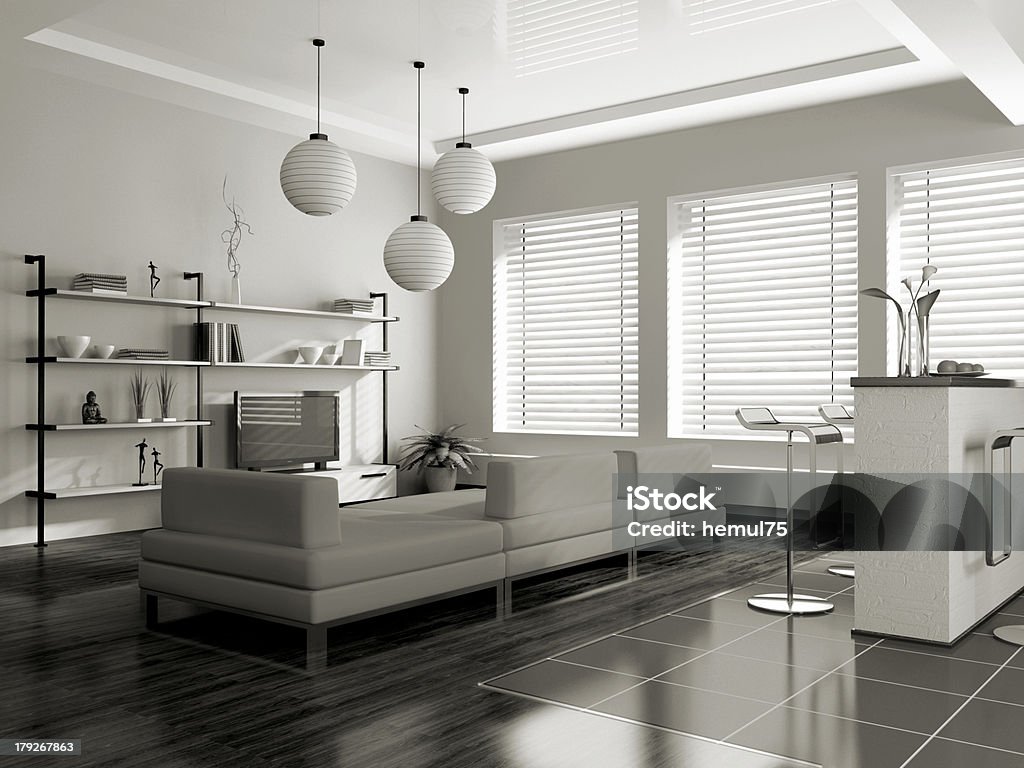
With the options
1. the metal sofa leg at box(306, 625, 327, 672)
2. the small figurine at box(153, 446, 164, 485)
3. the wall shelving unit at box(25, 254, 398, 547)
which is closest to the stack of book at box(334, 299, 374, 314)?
the wall shelving unit at box(25, 254, 398, 547)

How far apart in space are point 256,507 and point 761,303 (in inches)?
189

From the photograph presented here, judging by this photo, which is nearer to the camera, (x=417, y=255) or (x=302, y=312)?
(x=417, y=255)

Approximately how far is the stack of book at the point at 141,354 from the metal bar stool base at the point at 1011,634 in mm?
5235

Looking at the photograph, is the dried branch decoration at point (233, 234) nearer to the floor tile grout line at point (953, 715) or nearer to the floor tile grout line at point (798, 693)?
the floor tile grout line at point (798, 693)

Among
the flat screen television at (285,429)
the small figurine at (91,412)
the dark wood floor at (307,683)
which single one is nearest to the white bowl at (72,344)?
the small figurine at (91,412)

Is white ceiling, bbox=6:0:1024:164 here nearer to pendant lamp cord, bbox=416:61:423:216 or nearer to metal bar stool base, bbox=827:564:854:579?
pendant lamp cord, bbox=416:61:423:216

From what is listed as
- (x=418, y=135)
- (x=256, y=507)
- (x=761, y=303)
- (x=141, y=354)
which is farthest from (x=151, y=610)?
(x=761, y=303)

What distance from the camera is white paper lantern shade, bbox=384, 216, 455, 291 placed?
5516mm

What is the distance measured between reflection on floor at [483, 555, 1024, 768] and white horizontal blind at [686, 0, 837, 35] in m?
3.40

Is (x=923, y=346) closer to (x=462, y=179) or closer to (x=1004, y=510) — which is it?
(x=1004, y=510)

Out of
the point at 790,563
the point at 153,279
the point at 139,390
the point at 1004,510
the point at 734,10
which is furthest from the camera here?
the point at 153,279

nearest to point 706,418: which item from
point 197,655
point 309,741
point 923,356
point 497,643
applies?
point 923,356

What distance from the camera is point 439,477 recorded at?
8.30 m

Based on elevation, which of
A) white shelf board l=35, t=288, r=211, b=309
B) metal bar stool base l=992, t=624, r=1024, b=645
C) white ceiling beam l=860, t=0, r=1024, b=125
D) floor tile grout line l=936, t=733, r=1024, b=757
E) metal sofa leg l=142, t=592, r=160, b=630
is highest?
white ceiling beam l=860, t=0, r=1024, b=125
